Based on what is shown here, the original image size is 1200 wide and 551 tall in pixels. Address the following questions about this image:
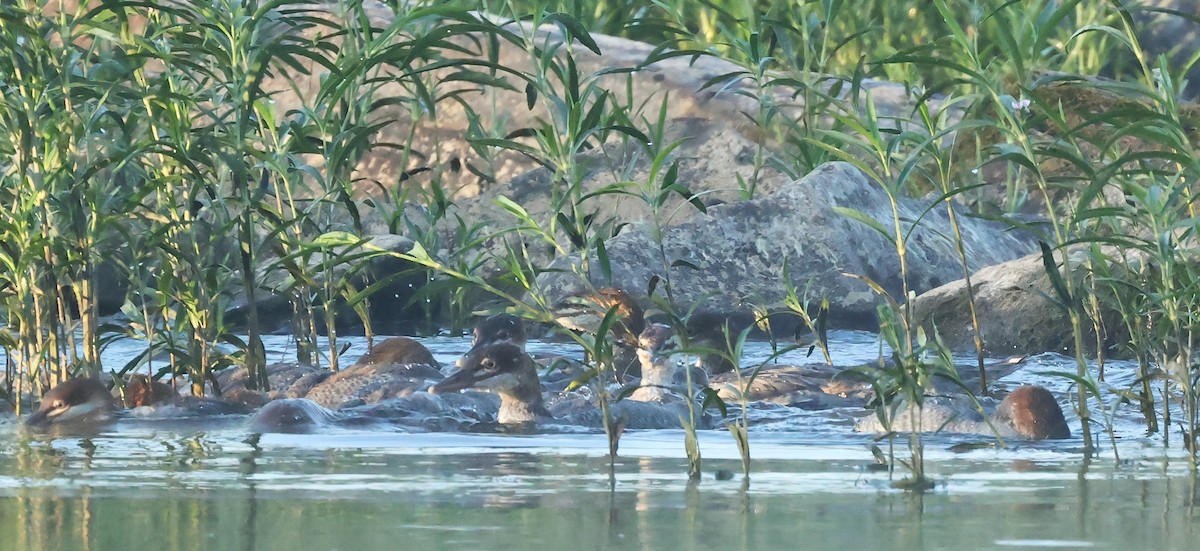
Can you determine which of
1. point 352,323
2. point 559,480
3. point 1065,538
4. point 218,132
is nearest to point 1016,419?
point 559,480

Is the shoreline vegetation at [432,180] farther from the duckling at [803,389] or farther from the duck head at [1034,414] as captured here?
the duckling at [803,389]

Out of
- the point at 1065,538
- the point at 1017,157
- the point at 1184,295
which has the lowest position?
the point at 1065,538

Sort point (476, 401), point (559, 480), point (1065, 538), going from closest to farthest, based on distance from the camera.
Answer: point (1065, 538) → point (559, 480) → point (476, 401)

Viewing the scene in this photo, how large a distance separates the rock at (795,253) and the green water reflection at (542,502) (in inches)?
192

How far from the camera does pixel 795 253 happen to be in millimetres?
9836

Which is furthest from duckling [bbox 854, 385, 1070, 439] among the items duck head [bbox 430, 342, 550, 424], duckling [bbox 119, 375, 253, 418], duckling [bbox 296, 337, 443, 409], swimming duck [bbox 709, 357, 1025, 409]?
duckling [bbox 119, 375, 253, 418]

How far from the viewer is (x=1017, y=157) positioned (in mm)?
4664

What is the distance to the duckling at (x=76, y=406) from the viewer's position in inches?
217

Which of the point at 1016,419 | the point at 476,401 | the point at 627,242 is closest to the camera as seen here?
the point at 1016,419

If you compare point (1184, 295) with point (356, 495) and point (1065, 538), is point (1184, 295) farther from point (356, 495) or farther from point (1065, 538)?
point (356, 495)

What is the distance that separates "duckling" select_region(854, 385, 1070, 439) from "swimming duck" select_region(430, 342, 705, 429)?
66 centimetres

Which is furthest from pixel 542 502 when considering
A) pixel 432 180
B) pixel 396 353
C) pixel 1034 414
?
pixel 396 353

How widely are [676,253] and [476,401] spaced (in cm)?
370

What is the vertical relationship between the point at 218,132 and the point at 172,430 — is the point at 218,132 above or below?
above
